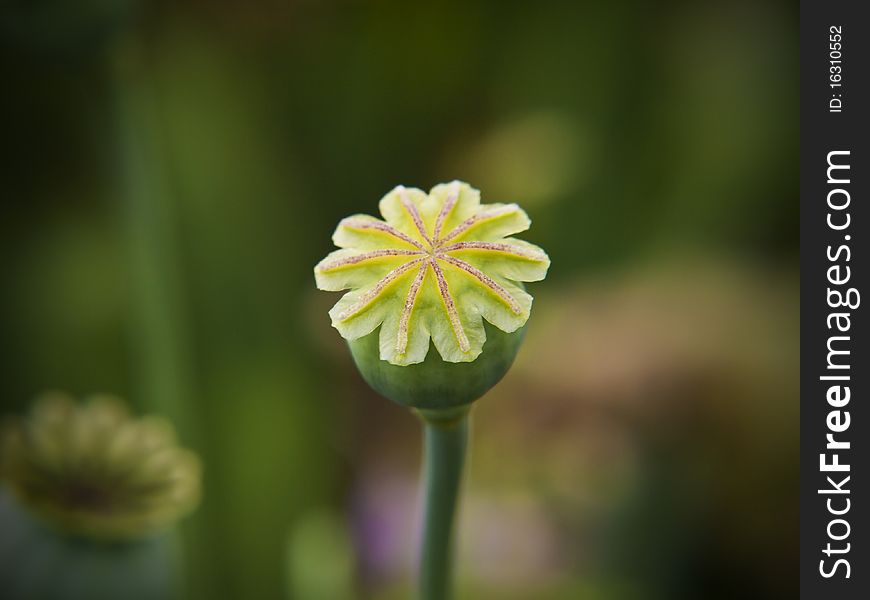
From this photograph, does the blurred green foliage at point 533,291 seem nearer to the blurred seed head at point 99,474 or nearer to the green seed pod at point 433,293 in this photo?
the blurred seed head at point 99,474

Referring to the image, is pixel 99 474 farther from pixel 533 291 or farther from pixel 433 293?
pixel 533 291

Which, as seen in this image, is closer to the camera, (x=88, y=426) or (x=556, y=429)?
(x=88, y=426)

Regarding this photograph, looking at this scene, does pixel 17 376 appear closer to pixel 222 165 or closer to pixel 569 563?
pixel 222 165

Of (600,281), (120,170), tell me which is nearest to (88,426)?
(120,170)

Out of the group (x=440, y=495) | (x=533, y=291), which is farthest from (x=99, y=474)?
(x=533, y=291)

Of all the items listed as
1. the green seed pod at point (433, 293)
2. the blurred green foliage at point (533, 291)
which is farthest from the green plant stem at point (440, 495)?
the blurred green foliage at point (533, 291)
